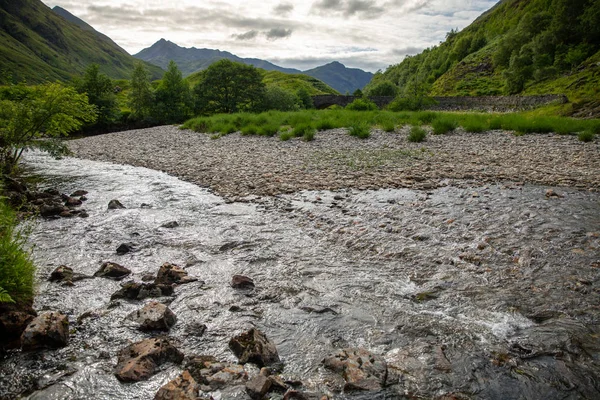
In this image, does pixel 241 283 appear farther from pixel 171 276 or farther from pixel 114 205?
pixel 114 205

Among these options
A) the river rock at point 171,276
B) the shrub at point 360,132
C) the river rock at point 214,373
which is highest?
the shrub at point 360,132

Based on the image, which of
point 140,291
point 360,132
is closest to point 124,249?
point 140,291

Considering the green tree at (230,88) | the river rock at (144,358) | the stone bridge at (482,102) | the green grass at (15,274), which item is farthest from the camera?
the green tree at (230,88)

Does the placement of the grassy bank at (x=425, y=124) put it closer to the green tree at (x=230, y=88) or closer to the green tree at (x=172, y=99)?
the green tree at (x=172, y=99)

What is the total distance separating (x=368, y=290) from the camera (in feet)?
21.9

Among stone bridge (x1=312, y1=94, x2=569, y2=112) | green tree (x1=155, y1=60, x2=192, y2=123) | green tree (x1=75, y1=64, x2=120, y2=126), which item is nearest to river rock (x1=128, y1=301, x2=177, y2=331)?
green tree (x1=75, y1=64, x2=120, y2=126)

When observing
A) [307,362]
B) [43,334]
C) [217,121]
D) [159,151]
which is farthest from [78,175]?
[217,121]

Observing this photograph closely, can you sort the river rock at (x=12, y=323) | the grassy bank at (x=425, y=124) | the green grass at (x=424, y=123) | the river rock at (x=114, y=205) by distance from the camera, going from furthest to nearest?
1. the green grass at (x=424, y=123)
2. the grassy bank at (x=425, y=124)
3. the river rock at (x=114, y=205)
4. the river rock at (x=12, y=323)

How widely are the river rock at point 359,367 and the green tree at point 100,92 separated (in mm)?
62580

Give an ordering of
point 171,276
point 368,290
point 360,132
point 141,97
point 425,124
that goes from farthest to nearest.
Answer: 1. point 141,97
2. point 425,124
3. point 360,132
4. point 171,276
5. point 368,290

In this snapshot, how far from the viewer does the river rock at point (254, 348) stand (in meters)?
4.65

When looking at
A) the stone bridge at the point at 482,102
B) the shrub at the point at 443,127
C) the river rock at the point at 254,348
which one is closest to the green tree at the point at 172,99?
the stone bridge at the point at 482,102

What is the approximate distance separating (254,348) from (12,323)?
3422 mm

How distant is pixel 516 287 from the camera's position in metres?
6.36
